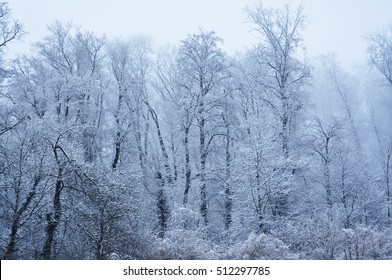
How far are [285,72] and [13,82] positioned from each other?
15.7m

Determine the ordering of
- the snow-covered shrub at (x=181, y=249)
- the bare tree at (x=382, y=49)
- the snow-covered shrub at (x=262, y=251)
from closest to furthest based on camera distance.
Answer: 1. the snow-covered shrub at (x=181, y=249)
2. the snow-covered shrub at (x=262, y=251)
3. the bare tree at (x=382, y=49)

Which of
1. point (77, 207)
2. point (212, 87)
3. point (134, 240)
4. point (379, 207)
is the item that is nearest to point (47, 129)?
point (77, 207)

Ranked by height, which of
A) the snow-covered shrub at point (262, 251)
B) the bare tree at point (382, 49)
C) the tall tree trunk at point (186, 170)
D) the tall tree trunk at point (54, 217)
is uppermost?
the bare tree at point (382, 49)

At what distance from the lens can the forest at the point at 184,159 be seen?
10492 mm

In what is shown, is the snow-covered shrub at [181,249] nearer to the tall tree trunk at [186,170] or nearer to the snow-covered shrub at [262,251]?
the snow-covered shrub at [262,251]

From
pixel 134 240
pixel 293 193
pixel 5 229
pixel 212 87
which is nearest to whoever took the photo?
pixel 134 240

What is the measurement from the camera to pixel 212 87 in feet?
57.3

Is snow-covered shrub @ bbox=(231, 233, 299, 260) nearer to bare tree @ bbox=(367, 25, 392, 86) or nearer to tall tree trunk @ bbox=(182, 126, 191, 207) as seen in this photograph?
tall tree trunk @ bbox=(182, 126, 191, 207)

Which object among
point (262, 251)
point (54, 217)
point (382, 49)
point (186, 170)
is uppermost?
point (382, 49)

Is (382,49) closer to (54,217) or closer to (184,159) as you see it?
(184,159)

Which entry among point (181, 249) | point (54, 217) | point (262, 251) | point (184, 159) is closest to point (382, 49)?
point (184, 159)

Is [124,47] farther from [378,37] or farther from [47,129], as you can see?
[378,37]

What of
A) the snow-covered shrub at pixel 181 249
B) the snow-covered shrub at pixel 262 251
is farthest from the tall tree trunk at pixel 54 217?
the snow-covered shrub at pixel 262 251

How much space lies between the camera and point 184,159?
18328 mm
